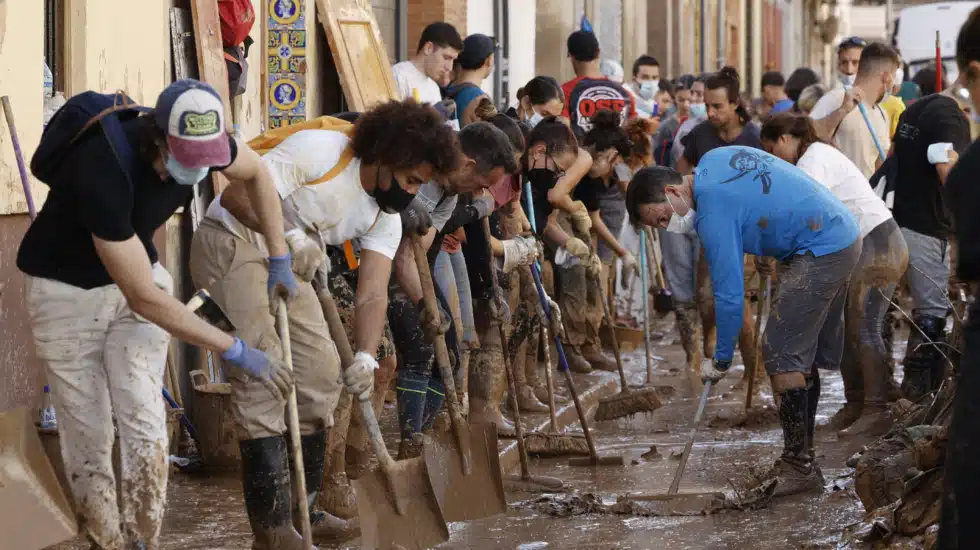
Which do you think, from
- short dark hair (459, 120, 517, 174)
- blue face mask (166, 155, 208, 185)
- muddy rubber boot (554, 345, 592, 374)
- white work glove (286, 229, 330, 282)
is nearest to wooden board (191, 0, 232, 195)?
short dark hair (459, 120, 517, 174)

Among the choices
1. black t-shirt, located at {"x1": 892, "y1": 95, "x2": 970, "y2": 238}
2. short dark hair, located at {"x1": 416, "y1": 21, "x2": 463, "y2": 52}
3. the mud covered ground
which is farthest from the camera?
short dark hair, located at {"x1": 416, "y1": 21, "x2": 463, "y2": 52}

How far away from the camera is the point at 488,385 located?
8367mm

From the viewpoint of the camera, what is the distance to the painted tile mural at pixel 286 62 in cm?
966

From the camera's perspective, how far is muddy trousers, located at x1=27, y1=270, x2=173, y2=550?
4.89 meters

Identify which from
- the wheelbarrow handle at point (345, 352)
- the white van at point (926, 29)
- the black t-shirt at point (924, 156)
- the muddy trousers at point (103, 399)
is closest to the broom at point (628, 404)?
the black t-shirt at point (924, 156)

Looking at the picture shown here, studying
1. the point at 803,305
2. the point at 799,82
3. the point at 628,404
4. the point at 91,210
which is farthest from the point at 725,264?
the point at 799,82

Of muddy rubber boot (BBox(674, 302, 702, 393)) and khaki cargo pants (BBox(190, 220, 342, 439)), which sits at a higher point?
khaki cargo pants (BBox(190, 220, 342, 439))

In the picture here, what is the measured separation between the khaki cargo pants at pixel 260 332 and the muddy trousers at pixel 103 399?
37 cm

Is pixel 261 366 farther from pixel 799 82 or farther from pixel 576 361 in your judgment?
pixel 799 82

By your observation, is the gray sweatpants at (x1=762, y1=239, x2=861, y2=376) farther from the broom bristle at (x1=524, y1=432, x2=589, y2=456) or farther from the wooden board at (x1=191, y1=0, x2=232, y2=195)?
the wooden board at (x1=191, y1=0, x2=232, y2=195)

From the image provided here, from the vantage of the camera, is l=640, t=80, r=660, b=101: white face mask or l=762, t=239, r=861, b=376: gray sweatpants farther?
l=640, t=80, r=660, b=101: white face mask

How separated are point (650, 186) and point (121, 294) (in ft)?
8.97

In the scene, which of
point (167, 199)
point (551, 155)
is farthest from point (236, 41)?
point (167, 199)

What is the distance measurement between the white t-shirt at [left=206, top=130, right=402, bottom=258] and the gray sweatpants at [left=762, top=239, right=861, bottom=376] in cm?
218
